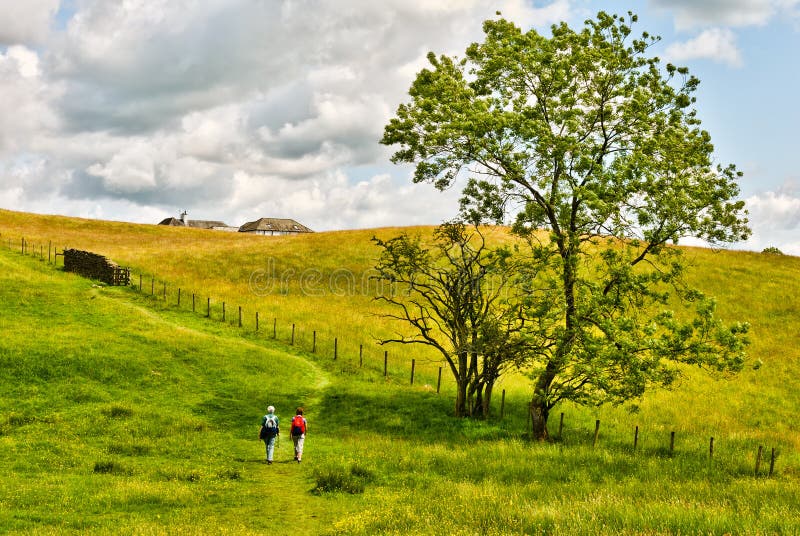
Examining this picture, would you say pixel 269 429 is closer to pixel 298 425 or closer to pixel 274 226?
pixel 298 425

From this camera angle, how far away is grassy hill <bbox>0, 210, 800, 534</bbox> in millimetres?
14453

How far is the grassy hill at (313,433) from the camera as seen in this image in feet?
47.4

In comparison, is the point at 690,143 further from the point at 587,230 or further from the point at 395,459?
the point at 395,459

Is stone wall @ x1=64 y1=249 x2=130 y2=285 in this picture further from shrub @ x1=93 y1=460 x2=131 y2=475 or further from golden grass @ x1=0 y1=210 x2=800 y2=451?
shrub @ x1=93 y1=460 x2=131 y2=475

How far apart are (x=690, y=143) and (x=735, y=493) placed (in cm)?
1513

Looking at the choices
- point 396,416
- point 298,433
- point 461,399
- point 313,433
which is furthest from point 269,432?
point 461,399

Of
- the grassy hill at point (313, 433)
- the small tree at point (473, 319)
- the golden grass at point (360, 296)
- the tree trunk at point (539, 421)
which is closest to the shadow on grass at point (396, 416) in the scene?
the grassy hill at point (313, 433)

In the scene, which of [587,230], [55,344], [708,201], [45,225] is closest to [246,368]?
[55,344]

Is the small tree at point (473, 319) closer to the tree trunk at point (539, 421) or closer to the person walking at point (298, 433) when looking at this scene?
the tree trunk at point (539, 421)

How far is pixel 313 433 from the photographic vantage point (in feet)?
88.1

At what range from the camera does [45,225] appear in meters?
94.6

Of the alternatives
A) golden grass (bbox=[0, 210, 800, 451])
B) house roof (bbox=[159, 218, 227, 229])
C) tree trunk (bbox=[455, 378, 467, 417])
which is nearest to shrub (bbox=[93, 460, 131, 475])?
tree trunk (bbox=[455, 378, 467, 417])

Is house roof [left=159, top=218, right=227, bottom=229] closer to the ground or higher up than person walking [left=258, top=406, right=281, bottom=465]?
higher up

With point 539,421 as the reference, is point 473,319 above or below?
above
